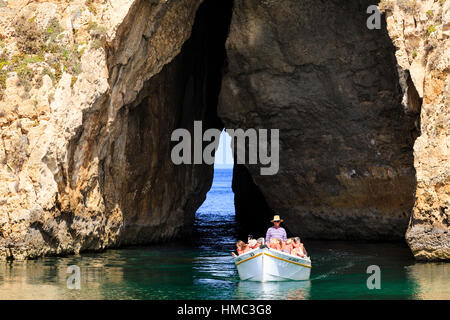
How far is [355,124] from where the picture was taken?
29.5 m

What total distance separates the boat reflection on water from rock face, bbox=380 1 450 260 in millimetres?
4992

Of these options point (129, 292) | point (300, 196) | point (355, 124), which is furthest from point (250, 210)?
point (129, 292)

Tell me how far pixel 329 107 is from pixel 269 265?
12772 mm

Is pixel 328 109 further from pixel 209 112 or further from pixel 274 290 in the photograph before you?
pixel 274 290

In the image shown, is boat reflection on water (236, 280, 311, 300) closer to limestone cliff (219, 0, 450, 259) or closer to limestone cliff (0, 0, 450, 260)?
limestone cliff (0, 0, 450, 260)

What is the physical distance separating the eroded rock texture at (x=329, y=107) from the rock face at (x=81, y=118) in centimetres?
368

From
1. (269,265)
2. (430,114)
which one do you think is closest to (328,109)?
(430,114)

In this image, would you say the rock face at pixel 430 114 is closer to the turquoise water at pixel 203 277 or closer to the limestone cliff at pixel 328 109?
the turquoise water at pixel 203 277

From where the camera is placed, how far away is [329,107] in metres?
29.8

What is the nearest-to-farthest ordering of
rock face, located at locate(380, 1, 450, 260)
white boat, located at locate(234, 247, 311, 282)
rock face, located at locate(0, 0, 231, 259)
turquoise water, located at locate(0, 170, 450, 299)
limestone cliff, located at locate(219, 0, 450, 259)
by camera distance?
1. turquoise water, located at locate(0, 170, 450, 299)
2. white boat, located at locate(234, 247, 311, 282)
3. rock face, located at locate(380, 1, 450, 260)
4. rock face, located at locate(0, 0, 231, 259)
5. limestone cliff, located at locate(219, 0, 450, 259)

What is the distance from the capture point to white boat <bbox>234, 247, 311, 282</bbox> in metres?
18.5

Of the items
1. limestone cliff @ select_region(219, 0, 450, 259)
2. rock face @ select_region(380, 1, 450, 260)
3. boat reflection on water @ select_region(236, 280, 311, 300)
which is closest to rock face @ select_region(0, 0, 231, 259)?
limestone cliff @ select_region(219, 0, 450, 259)

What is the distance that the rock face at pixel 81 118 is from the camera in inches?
856

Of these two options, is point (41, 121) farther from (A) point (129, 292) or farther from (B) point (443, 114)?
(B) point (443, 114)
